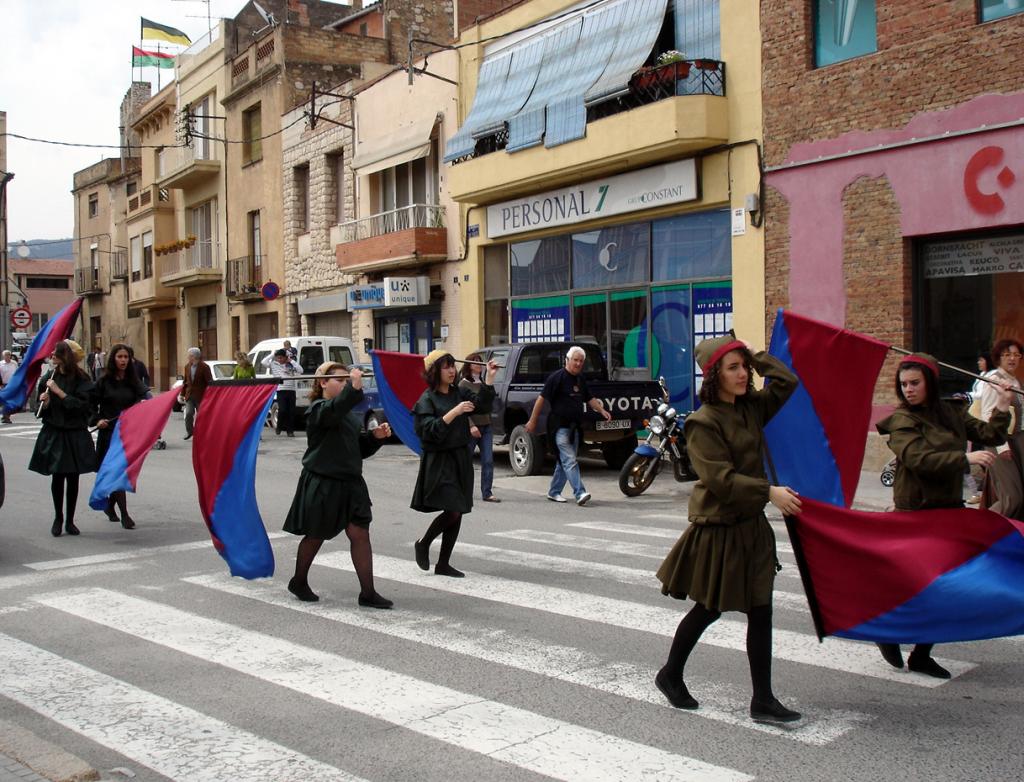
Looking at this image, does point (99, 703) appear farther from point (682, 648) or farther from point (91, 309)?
point (91, 309)

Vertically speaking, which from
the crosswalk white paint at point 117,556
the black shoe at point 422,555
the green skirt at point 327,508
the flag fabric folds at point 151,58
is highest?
the flag fabric folds at point 151,58

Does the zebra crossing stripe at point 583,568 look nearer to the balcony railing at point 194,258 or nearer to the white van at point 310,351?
the white van at point 310,351

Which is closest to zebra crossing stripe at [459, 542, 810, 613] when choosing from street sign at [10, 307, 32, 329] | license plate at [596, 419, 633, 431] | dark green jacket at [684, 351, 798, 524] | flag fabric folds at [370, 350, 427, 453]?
flag fabric folds at [370, 350, 427, 453]

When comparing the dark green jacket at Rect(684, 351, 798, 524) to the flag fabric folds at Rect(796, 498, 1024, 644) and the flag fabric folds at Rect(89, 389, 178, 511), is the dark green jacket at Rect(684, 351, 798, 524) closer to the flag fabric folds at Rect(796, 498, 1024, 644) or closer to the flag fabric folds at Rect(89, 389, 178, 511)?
the flag fabric folds at Rect(796, 498, 1024, 644)

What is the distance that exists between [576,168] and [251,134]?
19604mm

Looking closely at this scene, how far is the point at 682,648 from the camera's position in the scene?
5.12 meters

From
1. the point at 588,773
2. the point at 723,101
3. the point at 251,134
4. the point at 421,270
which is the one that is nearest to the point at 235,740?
the point at 588,773

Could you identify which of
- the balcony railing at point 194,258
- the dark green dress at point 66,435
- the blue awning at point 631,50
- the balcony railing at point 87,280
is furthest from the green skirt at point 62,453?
the balcony railing at point 87,280

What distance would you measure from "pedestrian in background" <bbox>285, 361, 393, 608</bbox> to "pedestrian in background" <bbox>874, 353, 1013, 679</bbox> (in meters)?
3.44

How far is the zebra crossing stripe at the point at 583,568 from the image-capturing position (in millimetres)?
7529

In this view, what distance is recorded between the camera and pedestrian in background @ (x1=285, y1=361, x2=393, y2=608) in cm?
746

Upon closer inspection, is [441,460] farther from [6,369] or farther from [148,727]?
[6,369]

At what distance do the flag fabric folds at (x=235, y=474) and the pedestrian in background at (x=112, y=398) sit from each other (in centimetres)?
378

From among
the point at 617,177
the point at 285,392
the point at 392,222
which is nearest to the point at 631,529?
the point at 617,177
